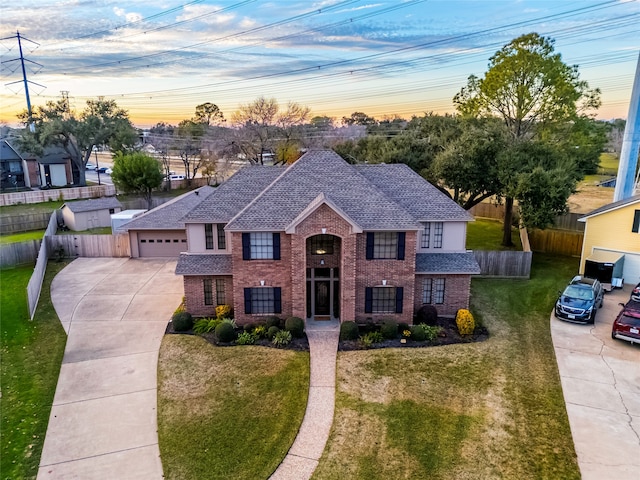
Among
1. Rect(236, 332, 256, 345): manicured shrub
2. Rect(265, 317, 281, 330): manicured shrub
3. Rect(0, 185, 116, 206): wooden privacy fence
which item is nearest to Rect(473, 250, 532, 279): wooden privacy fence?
Rect(265, 317, 281, 330): manicured shrub

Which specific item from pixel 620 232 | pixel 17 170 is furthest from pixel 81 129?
pixel 620 232

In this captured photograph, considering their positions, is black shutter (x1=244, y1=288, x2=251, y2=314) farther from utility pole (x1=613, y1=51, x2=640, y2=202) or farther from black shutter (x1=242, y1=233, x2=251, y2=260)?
utility pole (x1=613, y1=51, x2=640, y2=202)

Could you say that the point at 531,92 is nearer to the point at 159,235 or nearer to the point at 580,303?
the point at 580,303

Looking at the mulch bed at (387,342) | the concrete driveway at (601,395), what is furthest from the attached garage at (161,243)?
the concrete driveway at (601,395)

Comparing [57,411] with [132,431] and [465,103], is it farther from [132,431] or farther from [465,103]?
[465,103]

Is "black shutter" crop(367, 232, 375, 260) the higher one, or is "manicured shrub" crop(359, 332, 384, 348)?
"black shutter" crop(367, 232, 375, 260)

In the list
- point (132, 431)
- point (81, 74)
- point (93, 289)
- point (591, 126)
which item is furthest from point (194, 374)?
point (81, 74)
